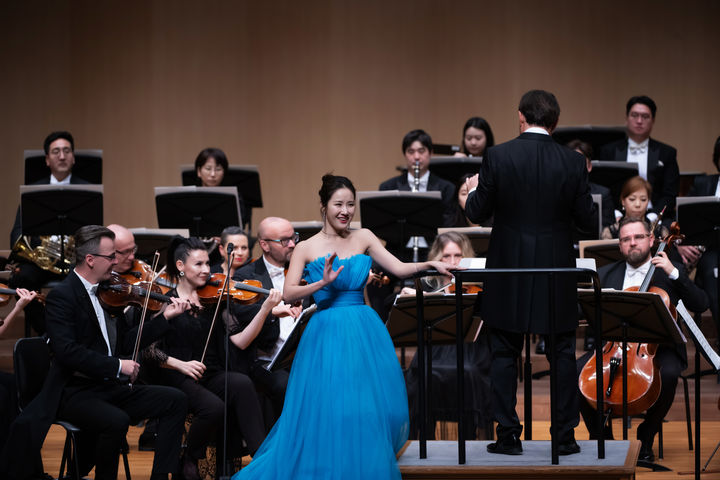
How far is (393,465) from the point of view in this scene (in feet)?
10.7

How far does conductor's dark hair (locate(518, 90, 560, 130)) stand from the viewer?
127 inches

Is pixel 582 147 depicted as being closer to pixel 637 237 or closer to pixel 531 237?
pixel 637 237

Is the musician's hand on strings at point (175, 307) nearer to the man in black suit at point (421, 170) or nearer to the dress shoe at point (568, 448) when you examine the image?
→ the dress shoe at point (568, 448)

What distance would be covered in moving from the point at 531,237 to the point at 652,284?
74.1 inches

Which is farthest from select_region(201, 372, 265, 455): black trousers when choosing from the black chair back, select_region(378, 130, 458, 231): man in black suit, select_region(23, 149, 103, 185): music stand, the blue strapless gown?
select_region(23, 149, 103, 185): music stand

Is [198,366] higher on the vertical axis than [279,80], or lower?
lower

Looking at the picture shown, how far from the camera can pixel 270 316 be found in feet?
15.4

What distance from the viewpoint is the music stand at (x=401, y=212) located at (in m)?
5.48

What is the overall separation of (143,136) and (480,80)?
3.10m

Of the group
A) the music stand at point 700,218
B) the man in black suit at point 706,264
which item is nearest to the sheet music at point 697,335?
the music stand at point 700,218

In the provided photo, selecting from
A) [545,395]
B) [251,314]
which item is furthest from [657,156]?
[251,314]

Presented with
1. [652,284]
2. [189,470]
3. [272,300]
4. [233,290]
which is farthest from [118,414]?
[652,284]

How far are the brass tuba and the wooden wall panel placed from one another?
2517 millimetres

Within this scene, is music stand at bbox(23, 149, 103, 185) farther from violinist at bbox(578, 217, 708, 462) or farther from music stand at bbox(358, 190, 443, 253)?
violinist at bbox(578, 217, 708, 462)
